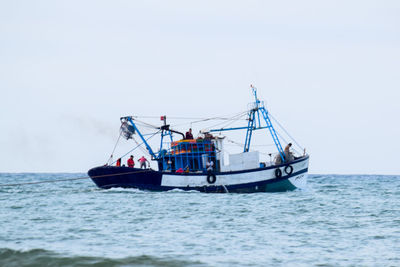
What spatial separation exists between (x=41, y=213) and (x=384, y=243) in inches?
611

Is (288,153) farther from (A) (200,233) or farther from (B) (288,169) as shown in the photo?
(A) (200,233)

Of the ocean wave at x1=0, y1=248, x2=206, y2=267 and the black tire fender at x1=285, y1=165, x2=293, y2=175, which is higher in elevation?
the black tire fender at x1=285, y1=165, x2=293, y2=175

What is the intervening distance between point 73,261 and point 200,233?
19.0 feet

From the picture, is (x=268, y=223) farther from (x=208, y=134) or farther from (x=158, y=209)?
(x=208, y=134)

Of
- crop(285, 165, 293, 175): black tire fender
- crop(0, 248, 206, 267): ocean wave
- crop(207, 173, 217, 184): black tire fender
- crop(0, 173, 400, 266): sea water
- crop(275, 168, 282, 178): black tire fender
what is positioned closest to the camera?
crop(0, 248, 206, 267): ocean wave

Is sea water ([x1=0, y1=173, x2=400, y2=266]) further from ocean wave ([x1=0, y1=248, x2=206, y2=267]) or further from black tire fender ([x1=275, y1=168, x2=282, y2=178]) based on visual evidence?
black tire fender ([x1=275, y1=168, x2=282, y2=178])

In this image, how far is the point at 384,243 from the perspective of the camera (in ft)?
62.5

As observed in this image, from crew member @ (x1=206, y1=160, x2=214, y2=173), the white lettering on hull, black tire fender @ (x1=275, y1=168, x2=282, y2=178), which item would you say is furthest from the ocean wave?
black tire fender @ (x1=275, y1=168, x2=282, y2=178)

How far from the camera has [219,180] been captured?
3725cm

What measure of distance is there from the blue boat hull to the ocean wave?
20.5m

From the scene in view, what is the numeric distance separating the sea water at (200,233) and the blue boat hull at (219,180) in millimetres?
3596

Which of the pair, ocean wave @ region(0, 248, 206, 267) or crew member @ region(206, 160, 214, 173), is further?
crew member @ region(206, 160, 214, 173)

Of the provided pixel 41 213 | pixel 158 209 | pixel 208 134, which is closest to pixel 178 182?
pixel 208 134

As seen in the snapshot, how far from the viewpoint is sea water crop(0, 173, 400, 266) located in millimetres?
16688
